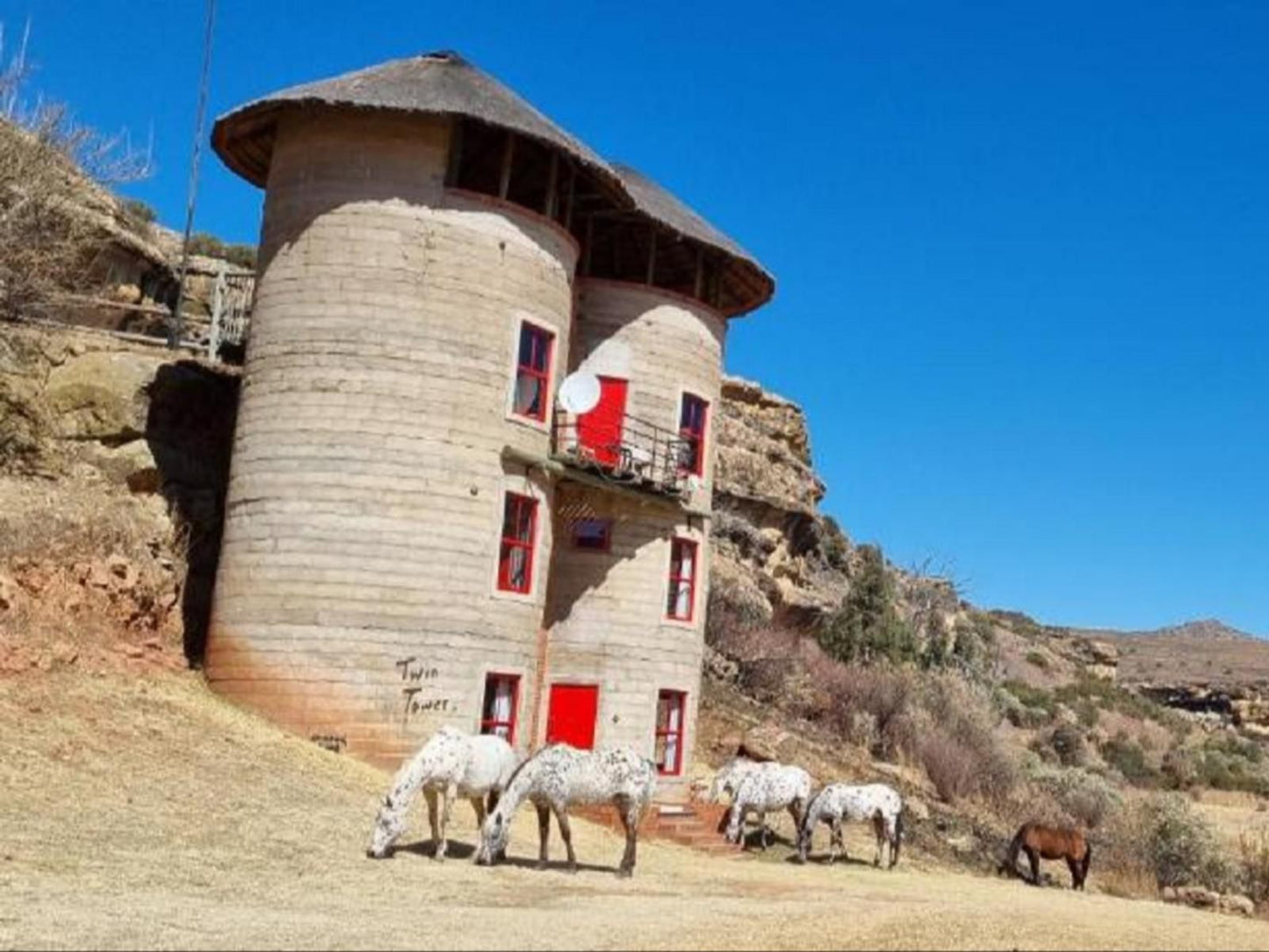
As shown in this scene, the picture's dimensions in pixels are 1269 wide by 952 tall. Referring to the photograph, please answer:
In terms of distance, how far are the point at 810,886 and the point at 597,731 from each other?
10761mm

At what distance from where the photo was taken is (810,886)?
18.8 metres

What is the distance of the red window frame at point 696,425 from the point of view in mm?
31281

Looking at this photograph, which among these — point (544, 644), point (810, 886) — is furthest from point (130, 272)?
point (810, 886)

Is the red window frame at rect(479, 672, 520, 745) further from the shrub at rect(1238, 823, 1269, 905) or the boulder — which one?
the shrub at rect(1238, 823, 1269, 905)

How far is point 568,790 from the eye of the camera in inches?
700

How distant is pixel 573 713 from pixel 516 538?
15.7ft

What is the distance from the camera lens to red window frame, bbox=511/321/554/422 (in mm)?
26703

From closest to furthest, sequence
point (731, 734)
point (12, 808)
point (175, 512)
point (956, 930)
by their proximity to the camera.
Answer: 1. point (956, 930)
2. point (12, 808)
3. point (175, 512)
4. point (731, 734)

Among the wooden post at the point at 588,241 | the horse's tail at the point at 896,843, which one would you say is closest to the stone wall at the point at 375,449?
the wooden post at the point at 588,241

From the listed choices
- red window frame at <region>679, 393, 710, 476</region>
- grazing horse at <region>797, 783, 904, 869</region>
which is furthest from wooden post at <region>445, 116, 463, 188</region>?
grazing horse at <region>797, 783, 904, 869</region>

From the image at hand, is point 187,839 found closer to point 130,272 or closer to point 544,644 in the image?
point 544,644

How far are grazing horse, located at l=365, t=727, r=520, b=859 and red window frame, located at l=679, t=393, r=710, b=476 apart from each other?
13.5 meters

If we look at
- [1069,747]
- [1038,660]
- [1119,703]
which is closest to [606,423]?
[1069,747]

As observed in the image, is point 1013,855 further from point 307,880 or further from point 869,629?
point 869,629
